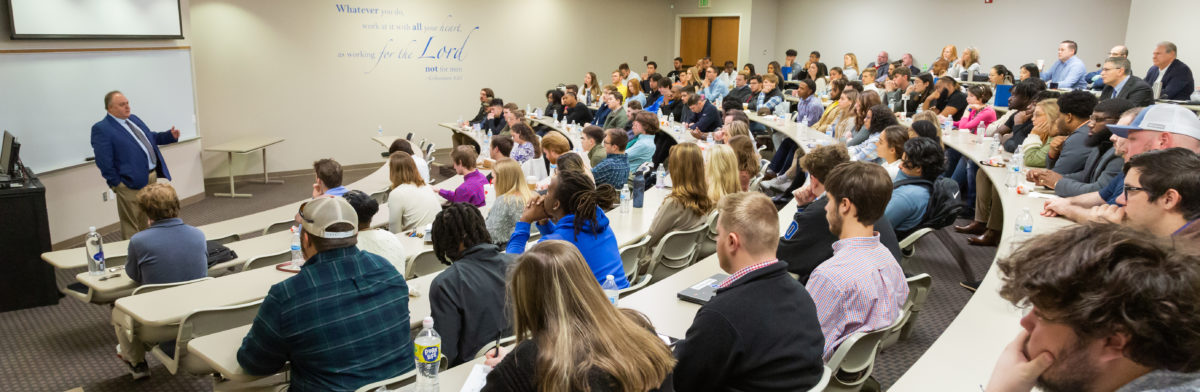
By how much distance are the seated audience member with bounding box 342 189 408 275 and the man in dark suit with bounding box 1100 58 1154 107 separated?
20.8ft

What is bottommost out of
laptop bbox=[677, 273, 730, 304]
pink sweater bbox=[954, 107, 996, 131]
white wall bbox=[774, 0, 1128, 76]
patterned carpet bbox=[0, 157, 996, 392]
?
patterned carpet bbox=[0, 157, 996, 392]

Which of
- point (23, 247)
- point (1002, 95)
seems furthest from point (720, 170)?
point (1002, 95)

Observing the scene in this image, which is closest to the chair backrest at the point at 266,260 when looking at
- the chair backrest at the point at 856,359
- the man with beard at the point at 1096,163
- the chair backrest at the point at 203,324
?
the chair backrest at the point at 203,324

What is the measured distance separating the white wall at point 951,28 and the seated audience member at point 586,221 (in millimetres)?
12547

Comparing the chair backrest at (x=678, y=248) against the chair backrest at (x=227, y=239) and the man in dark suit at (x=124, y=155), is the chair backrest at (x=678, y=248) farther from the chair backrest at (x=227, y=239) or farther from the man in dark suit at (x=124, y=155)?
the man in dark suit at (x=124, y=155)

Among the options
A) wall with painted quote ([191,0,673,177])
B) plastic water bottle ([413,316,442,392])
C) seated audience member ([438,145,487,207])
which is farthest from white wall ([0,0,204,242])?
plastic water bottle ([413,316,442,392])

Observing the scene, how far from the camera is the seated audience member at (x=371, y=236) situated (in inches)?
151

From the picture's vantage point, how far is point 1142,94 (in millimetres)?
6574

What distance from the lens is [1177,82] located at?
8523 millimetres

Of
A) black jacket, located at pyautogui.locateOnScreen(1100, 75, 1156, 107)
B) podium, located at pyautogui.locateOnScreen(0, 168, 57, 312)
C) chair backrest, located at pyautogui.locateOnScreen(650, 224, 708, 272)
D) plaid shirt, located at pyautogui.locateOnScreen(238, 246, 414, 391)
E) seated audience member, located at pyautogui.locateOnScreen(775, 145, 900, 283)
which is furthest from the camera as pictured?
black jacket, located at pyautogui.locateOnScreen(1100, 75, 1156, 107)

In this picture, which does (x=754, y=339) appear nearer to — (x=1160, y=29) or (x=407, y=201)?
(x=407, y=201)

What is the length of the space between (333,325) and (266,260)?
2.25 m

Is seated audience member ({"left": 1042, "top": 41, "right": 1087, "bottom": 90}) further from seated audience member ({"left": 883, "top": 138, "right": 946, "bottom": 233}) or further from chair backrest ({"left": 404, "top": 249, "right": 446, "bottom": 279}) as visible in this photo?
chair backrest ({"left": 404, "top": 249, "right": 446, "bottom": 279})

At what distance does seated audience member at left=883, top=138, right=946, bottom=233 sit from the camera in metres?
4.72
